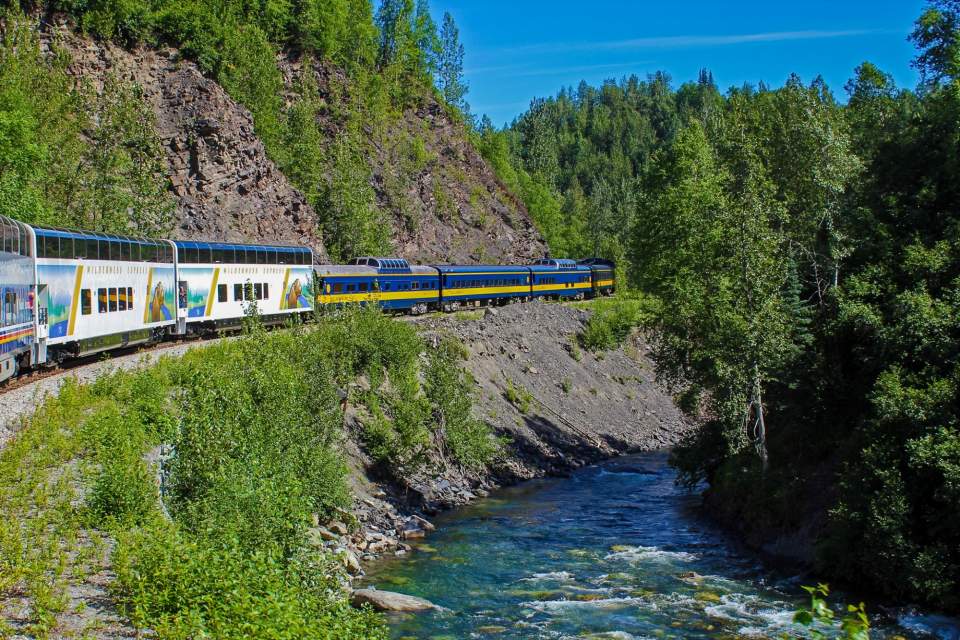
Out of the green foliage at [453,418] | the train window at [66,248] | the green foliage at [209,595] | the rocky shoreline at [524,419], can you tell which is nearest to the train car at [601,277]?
the rocky shoreline at [524,419]

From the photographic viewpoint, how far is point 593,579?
25078 millimetres

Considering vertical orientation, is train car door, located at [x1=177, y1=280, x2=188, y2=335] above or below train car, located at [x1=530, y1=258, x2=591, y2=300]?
below

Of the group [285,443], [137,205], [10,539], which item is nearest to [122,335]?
[285,443]

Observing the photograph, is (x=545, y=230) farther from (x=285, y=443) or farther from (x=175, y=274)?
(x=285, y=443)

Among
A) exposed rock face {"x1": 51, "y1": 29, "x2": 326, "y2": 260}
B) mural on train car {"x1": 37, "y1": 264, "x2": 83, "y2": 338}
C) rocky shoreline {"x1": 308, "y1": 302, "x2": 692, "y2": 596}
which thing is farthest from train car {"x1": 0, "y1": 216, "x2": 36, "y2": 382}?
exposed rock face {"x1": 51, "y1": 29, "x2": 326, "y2": 260}

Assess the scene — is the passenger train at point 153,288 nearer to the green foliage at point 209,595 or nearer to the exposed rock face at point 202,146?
the exposed rock face at point 202,146

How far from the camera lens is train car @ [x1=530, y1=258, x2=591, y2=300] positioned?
74062 millimetres

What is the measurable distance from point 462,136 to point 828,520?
84368mm

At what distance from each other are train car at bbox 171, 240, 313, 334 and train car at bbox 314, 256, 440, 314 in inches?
72.3

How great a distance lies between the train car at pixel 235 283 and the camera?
129 ft

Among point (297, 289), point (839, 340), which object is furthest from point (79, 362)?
point (839, 340)

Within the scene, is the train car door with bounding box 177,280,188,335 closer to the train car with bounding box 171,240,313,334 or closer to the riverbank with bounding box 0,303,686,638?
the train car with bounding box 171,240,313,334

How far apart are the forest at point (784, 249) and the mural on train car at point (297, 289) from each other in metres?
9.15

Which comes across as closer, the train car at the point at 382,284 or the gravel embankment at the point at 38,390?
the gravel embankment at the point at 38,390
